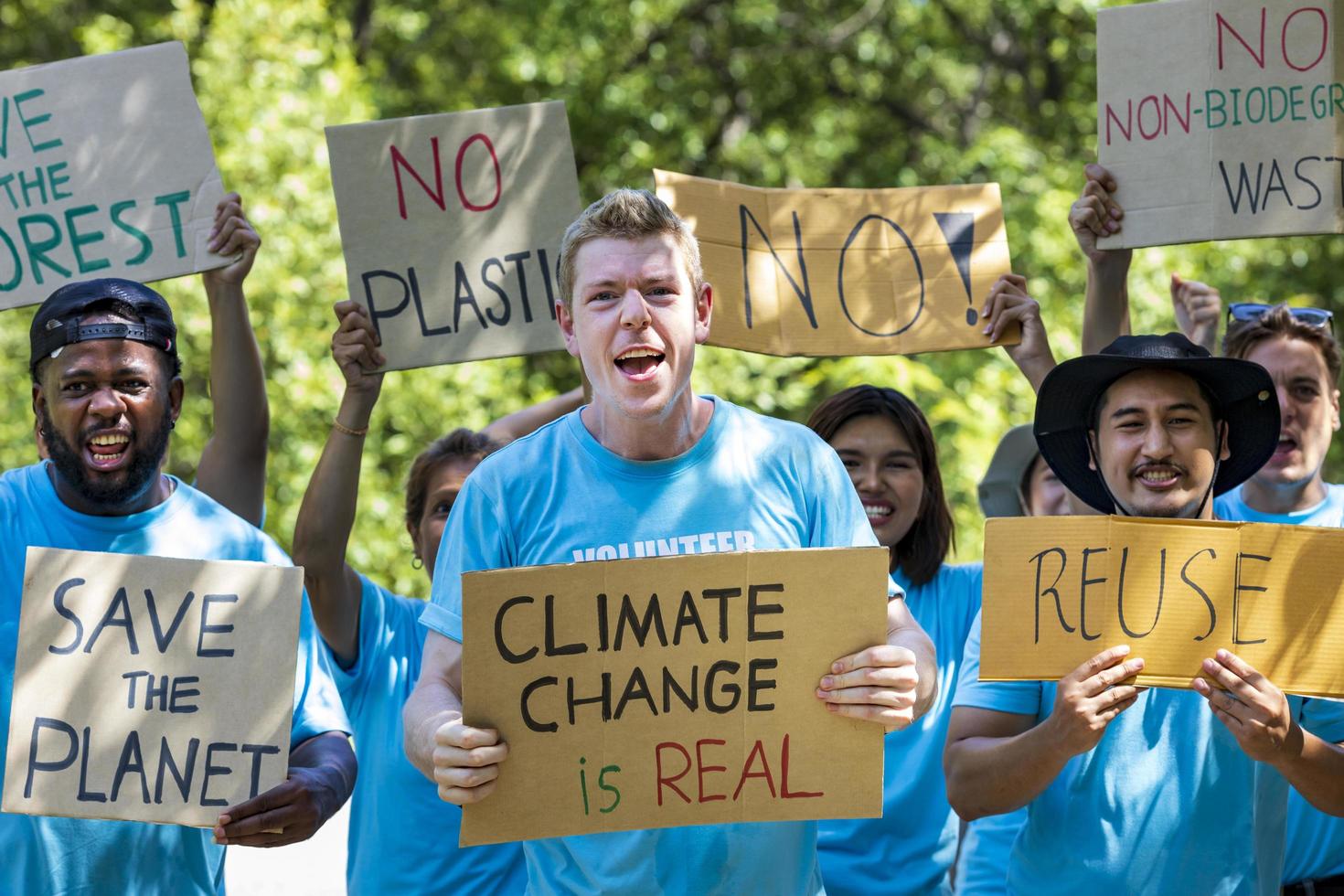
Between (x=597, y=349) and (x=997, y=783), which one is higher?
(x=597, y=349)

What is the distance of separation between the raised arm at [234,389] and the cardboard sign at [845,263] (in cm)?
113

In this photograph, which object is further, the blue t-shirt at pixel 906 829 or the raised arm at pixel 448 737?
the blue t-shirt at pixel 906 829

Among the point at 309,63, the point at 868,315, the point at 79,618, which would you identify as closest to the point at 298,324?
the point at 309,63

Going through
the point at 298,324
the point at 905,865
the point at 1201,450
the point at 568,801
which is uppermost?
the point at 298,324

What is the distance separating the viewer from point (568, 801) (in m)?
2.83

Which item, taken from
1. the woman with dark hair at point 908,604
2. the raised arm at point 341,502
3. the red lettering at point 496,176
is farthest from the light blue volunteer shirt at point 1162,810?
the red lettering at point 496,176

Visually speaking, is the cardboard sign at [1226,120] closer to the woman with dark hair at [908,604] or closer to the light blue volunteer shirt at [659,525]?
the woman with dark hair at [908,604]

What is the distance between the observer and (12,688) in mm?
3213

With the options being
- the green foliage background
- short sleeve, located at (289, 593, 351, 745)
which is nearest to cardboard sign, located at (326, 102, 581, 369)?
short sleeve, located at (289, 593, 351, 745)

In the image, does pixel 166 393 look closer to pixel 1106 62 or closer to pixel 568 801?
pixel 568 801

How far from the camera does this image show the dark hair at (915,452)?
4363 mm

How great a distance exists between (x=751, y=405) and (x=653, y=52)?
490 centimetres

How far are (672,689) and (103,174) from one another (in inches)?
95.6

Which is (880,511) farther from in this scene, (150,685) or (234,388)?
(150,685)
